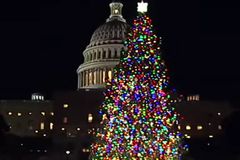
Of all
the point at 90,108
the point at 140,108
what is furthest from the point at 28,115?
the point at 140,108

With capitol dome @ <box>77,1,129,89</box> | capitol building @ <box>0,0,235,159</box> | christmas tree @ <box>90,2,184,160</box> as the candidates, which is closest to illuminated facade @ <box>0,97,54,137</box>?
capitol building @ <box>0,0,235,159</box>

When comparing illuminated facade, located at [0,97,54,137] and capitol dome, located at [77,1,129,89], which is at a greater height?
capitol dome, located at [77,1,129,89]

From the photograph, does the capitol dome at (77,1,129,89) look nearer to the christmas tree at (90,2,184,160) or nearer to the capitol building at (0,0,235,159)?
the capitol building at (0,0,235,159)

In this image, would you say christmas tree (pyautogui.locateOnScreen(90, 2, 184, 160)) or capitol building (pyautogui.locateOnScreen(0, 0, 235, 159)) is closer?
christmas tree (pyautogui.locateOnScreen(90, 2, 184, 160))

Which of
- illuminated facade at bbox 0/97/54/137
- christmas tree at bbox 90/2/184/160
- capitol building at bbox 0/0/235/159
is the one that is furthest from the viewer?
illuminated facade at bbox 0/97/54/137

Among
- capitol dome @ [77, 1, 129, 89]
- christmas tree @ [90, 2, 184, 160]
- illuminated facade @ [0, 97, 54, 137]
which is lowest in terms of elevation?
christmas tree @ [90, 2, 184, 160]

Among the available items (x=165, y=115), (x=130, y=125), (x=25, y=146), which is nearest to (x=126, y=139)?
(x=130, y=125)

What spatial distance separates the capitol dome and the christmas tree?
2435 inches

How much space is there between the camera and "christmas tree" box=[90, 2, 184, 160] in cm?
3073

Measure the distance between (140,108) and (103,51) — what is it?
228 feet

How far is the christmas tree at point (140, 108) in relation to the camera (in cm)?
3073

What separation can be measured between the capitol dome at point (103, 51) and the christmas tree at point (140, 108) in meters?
61.9

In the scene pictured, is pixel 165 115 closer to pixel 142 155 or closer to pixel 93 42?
pixel 142 155

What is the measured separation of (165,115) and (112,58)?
2663 inches
